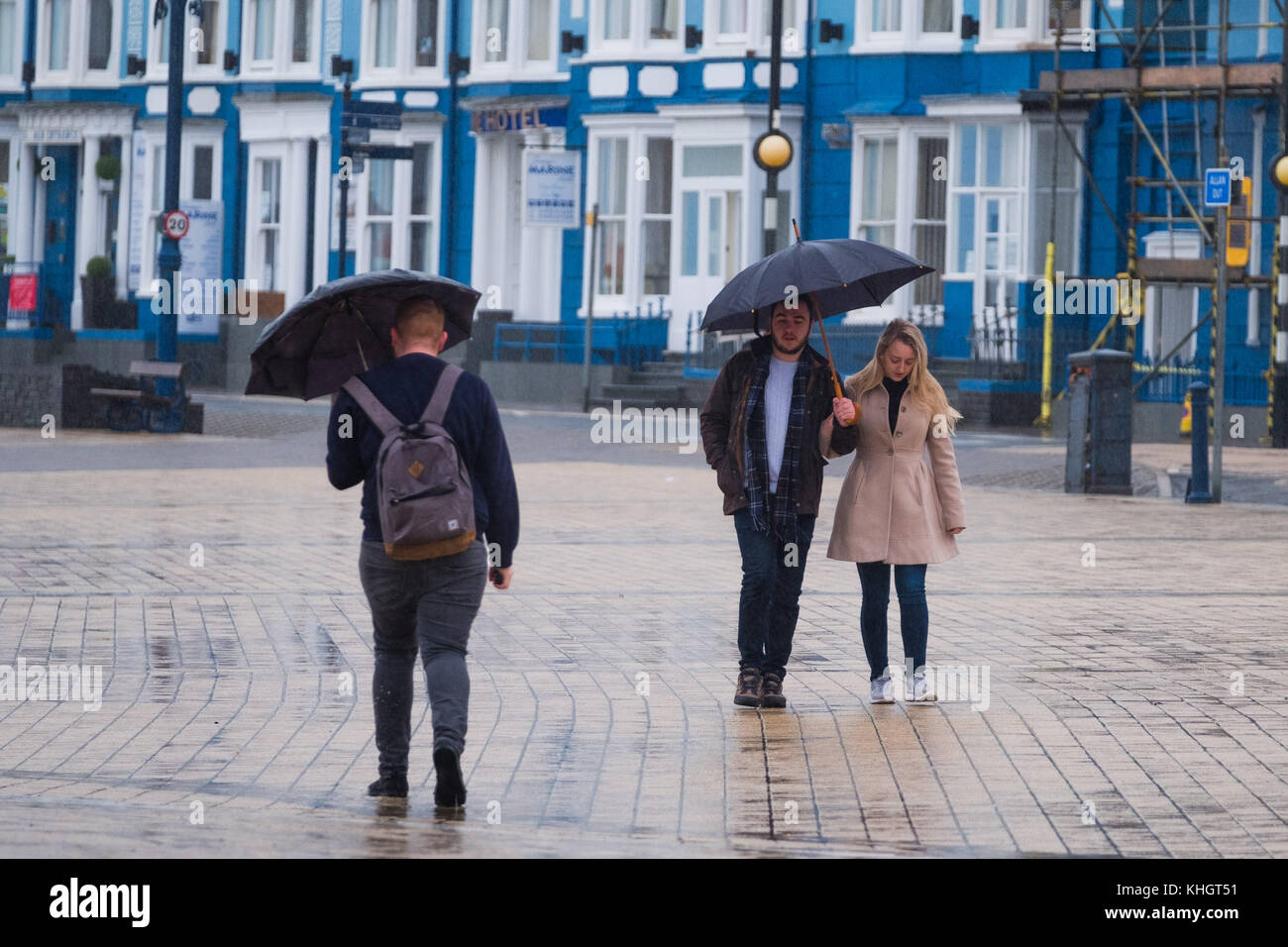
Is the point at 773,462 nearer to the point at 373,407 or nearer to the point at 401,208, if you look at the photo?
the point at 373,407

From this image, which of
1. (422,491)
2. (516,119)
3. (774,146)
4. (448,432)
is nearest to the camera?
(422,491)

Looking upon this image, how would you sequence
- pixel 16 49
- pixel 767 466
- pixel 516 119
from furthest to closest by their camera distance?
pixel 16 49 → pixel 516 119 → pixel 767 466

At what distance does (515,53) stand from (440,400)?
31065mm

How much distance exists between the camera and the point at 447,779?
266 inches

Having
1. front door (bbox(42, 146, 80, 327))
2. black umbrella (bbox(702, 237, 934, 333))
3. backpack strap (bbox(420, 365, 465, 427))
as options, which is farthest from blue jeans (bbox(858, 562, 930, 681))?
front door (bbox(42, 146, 80, 327))

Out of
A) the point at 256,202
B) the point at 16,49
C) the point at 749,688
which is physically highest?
the point at 16,49

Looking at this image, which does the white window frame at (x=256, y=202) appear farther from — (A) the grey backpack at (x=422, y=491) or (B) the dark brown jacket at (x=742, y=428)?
(A) the grey backpack at (x=422, y=491)

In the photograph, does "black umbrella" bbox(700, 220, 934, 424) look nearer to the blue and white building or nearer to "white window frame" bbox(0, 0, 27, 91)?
the blue and white building

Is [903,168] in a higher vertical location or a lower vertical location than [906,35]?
lower

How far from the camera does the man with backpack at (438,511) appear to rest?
6.64 meters

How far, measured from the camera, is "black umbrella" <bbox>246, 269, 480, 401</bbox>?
6.94 metres

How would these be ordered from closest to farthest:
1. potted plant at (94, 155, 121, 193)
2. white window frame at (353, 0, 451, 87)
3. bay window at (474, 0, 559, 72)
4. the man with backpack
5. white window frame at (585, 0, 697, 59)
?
the man with backpack, white window frame at (585, 0, 697, 59), bay window at (474, 0, 559, 72), white window frame at (353, 0, 451, 87), potted plant at (94, 155, 121, 193)

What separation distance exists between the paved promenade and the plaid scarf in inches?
29.0

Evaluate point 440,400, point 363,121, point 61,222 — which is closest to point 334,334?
point 440,400
